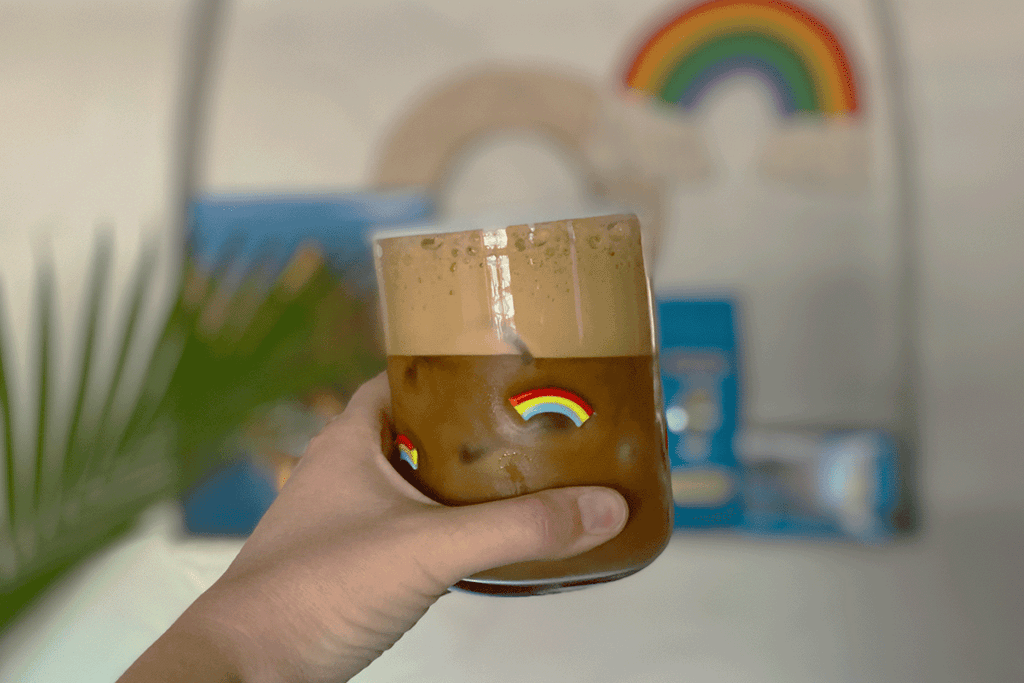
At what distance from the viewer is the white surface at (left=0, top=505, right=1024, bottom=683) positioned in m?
1.99

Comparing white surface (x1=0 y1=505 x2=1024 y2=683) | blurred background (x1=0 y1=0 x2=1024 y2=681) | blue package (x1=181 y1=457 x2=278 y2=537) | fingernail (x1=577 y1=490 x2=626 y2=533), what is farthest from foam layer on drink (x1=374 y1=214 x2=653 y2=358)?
blue package (x1=181 y1=457 x2=278 y2=537)

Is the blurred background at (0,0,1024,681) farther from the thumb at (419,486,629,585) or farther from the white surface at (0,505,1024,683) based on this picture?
the thumb at (419,486,629,585)

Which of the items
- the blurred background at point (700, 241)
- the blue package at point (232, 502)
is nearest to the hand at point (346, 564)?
the blurred background at point (700, 241)

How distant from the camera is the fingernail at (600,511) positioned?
1.99ft

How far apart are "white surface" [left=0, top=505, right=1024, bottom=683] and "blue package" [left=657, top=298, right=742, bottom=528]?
13 cm

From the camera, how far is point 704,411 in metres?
2.04

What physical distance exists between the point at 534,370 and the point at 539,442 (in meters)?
0.06

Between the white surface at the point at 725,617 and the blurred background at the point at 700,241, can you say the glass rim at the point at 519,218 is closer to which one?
the blurred background at the point at 700,241

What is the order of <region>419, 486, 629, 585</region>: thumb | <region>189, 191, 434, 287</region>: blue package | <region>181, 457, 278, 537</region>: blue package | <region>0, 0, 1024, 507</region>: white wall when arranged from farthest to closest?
<region>181, 457, 278, 537</region>: blue package < <region>189, 191, 434, 287</region>: blue package < <region>0, 0, 1024, 507</region>: white wall < <region>419, 486, 629, 585</region>: thumb

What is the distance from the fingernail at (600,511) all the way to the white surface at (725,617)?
155 centimetres

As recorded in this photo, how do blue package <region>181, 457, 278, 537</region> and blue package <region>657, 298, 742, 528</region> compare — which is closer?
blue package <region>657, 298, 742, 528</region>

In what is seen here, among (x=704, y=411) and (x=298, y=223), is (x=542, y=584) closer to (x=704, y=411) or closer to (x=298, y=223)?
(x=704, y=411)

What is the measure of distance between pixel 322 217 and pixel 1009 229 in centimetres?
175

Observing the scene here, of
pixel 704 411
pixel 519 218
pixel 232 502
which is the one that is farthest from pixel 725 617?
pixel 519 218
